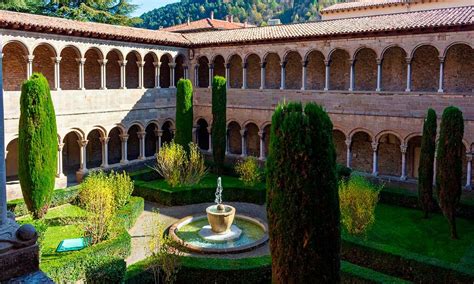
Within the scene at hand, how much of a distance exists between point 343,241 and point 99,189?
7123 mm

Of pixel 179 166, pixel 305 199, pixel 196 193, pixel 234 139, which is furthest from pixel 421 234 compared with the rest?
pixel 234 139

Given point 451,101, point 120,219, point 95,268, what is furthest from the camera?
point 451,101

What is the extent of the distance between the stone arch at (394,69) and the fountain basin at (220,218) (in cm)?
1100

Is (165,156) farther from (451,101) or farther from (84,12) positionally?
(84,12)

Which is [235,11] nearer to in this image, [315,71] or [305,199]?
[315,71]

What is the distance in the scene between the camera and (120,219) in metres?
13.8

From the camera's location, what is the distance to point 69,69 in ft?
72.2

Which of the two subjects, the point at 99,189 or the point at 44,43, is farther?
the point at 44,43

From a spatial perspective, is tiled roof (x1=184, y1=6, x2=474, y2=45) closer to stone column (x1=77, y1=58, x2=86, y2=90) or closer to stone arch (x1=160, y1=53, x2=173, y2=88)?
stone arch (x1=160, y1=53, x2=173, y2=88)

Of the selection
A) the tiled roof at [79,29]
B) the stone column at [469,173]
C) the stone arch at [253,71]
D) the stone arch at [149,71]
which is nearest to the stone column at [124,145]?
the tiled roof at [79,29]

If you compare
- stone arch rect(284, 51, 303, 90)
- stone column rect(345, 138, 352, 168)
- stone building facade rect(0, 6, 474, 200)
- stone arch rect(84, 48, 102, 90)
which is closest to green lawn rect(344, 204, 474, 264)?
stone building facade rect(0, 6, 474, 200)

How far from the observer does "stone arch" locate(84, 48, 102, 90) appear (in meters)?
22.8

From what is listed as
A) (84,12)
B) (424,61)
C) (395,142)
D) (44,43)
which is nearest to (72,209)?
(44,43)

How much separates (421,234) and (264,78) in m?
12.2
